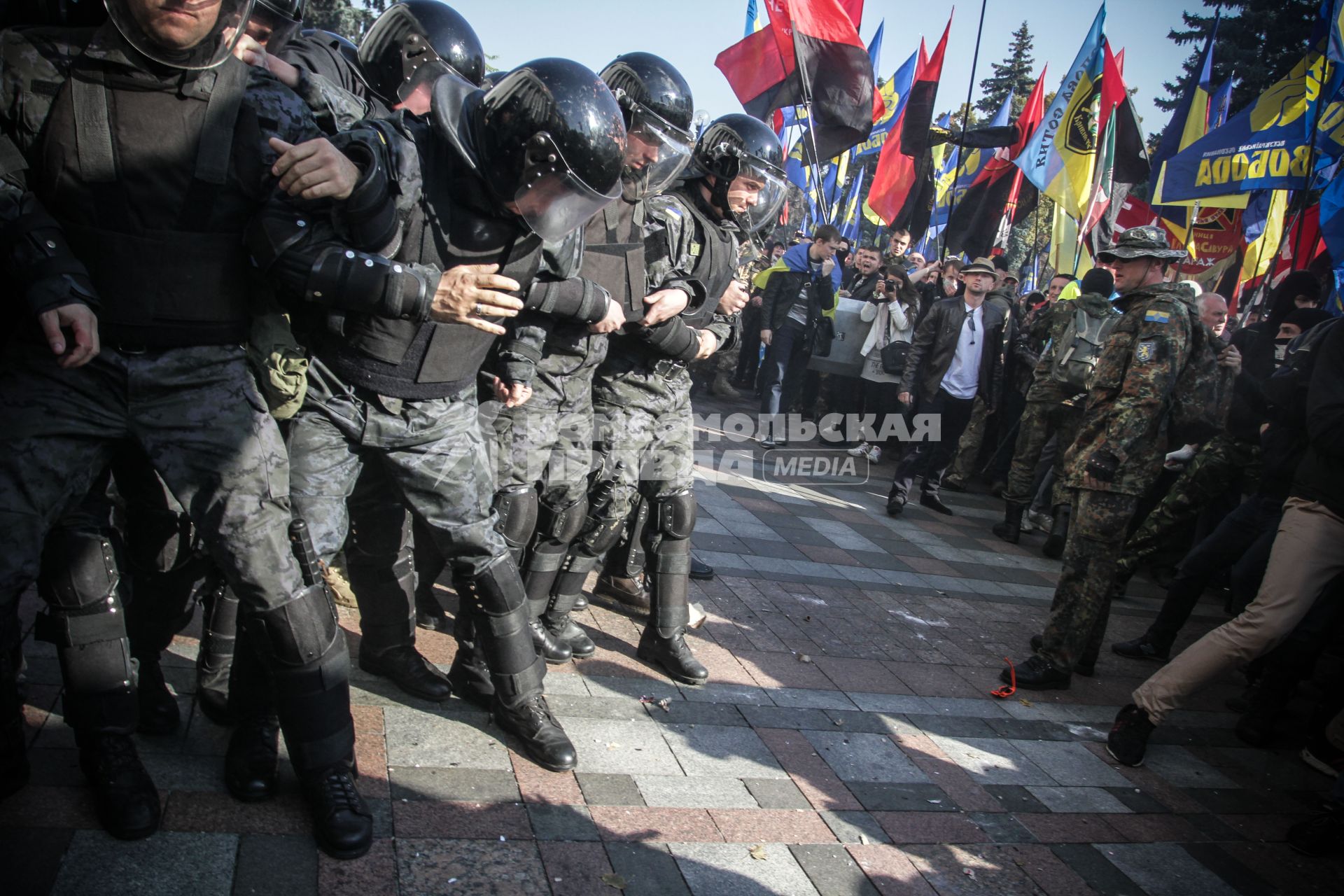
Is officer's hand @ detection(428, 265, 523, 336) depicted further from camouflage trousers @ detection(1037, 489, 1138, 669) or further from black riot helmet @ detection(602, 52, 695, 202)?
camouflage trousers @ detection(1037, 489, 1138, 669)

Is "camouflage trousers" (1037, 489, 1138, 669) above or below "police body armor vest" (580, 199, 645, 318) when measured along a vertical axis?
below

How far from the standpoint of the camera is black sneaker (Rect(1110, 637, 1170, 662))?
517 centimetres

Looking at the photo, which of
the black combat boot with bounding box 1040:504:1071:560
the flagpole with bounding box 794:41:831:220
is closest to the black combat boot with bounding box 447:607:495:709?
the black combat boot with bounding box 1040:504:1071:560

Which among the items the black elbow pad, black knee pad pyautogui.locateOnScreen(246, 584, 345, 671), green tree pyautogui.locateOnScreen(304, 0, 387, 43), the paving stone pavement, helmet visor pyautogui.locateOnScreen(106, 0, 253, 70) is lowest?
the paving stone pavement

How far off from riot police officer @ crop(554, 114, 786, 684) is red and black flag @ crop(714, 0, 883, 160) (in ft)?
18.1

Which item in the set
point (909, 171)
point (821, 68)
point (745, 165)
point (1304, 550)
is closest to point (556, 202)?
point (745, 165)

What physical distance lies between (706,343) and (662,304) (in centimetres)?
50

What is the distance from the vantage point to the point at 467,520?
276 cm

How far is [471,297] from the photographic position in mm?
2318

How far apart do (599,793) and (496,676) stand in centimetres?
49

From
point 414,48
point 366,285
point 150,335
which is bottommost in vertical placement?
point 150,335

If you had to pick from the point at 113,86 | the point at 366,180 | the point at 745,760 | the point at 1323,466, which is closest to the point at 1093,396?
the point at 1323,466

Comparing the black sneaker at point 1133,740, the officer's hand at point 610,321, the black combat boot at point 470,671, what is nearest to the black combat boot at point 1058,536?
the black sneaker at point 1133,740

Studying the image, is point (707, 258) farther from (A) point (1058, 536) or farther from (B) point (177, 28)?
(A) point (1058, 536)
